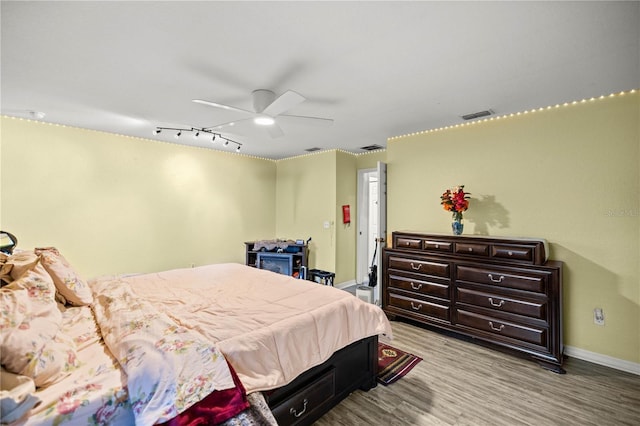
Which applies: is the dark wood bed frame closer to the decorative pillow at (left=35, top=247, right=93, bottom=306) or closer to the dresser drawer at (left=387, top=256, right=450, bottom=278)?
the dresser drawer at (left=387, top=256, right=450, bottom=278)

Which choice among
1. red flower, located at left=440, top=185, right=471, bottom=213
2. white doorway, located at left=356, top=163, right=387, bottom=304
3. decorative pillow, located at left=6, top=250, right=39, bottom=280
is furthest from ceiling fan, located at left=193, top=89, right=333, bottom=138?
white doorway, located at left=356, top=163, right=387, bottom=304

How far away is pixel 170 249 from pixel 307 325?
12.0 ft

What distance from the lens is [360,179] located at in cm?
557

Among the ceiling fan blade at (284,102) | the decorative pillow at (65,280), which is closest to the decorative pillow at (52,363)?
the decorative pillow at (65,280)

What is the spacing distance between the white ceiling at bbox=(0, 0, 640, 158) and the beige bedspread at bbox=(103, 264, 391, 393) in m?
1.83

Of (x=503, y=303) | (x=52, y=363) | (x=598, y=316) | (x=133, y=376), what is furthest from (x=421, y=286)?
(x=52, y=363)

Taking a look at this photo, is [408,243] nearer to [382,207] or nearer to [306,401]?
[382,207]

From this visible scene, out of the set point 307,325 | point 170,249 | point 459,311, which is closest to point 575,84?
point 459,311

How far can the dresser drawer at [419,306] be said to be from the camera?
10.8ft

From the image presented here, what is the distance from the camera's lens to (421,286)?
3465 millimetres

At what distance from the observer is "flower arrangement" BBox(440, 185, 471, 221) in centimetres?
339

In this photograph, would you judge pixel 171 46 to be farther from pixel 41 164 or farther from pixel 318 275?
pixel 318 275

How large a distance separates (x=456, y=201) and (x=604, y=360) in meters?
2.04

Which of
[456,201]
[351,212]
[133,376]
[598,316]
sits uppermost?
[456,201]
